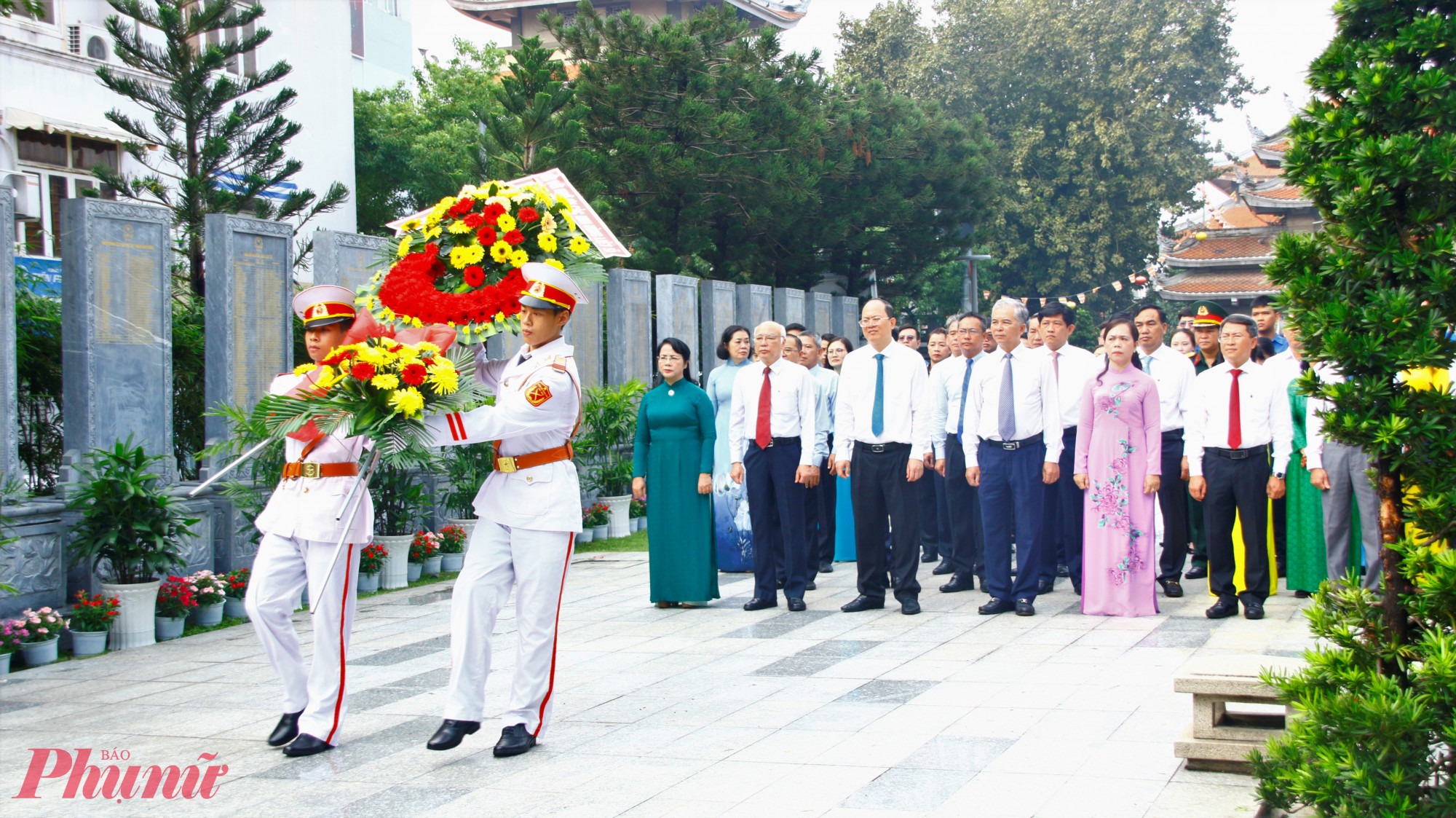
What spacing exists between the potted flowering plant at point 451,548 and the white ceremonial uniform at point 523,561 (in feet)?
16.8

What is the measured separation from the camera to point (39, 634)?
20.7 feet

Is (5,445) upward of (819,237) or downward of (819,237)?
downward

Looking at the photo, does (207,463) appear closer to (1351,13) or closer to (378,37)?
(1351,13)

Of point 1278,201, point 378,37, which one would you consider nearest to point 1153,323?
point 1278,201

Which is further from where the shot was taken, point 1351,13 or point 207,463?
point 207,463

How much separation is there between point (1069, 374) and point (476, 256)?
3.94 metres

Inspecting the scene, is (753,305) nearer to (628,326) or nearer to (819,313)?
(819,313)

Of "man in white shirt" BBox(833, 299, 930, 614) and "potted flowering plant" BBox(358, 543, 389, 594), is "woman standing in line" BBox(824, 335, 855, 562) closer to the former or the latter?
"man in white shirt" BBox(833, 299, 930, 614)

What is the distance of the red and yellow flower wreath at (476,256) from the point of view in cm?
427

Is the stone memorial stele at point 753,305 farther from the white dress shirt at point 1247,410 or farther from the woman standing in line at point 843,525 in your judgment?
the white dress shirt at point 1247,410

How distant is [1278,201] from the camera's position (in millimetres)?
23875

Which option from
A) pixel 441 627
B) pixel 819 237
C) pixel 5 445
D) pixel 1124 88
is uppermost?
pixel 1124 88

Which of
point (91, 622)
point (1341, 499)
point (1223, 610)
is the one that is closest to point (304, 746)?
point (91, 622)

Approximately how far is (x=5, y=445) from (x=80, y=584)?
2.92ft
